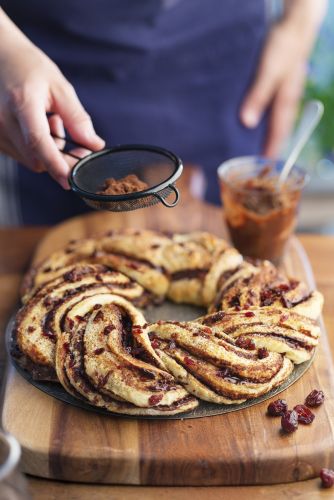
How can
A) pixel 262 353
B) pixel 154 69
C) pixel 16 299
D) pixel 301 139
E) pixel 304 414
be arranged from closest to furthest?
pixel 304 414
pixel 262 353
pixel 16 299
pixel 301 139
pixel 154 69

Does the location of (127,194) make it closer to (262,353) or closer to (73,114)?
(73,114)

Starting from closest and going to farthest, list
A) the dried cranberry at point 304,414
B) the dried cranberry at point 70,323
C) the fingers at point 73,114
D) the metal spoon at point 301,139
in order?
the dried cranberry at point 304,414
the dried cranberry at point 70,323
the fingers at point 73,114
the metal spoon at point 301,139

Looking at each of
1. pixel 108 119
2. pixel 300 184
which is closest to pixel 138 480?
pixel 300 184

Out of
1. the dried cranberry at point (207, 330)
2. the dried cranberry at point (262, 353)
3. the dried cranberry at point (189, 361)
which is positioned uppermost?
the dried cranberry at point (207, 330)

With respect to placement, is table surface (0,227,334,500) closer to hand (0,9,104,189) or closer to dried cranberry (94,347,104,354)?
dried cranberry (94,347,104,354)

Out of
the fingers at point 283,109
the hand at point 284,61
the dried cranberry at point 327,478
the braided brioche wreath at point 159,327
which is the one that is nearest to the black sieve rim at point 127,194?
the braided brioche wreath at point 159,327

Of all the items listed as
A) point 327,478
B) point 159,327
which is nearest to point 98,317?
point 159,327

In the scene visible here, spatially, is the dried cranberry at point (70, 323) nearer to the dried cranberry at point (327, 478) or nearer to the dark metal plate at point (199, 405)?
the dark metal plate at point (199, 405)

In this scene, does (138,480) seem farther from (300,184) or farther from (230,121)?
(230,121)
